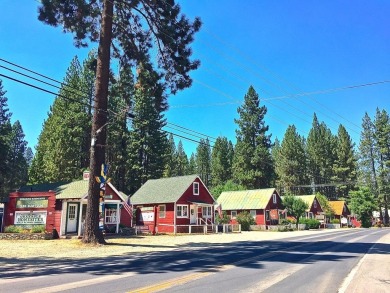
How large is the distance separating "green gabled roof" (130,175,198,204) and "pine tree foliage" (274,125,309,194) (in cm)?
5210

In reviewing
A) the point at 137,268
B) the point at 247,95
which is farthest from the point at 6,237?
the point at 247,95

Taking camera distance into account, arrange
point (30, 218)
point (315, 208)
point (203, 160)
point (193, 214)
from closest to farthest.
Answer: point (30, 218) < point (193, 214) < point (315, 208) < point (203, 160)

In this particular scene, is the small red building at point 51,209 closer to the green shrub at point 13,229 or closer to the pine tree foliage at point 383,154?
the green shrub at point 13,229

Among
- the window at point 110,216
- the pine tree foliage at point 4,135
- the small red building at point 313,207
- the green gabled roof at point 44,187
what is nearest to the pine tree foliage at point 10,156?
the pine tree foliage at point 4,135

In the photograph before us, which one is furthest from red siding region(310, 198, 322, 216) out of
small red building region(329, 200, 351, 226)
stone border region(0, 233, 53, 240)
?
stone border region(0, 233, 53, 240)

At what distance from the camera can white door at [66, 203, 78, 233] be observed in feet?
97.4

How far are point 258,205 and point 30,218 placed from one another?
108 feet

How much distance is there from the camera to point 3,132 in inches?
2083

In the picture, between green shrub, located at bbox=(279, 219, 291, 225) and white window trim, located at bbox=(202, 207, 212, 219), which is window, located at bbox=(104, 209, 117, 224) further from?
green shrub, located at bbox=(279, 219, 291, 225)

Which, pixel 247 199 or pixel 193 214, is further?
pixel 247 199

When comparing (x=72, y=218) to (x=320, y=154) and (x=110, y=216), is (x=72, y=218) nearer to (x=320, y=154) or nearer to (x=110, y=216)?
(x=110, y=216)

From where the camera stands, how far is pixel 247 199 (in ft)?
184

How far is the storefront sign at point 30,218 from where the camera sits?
94.2 feet

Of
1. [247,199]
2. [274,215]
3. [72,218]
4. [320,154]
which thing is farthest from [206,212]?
[320,154]
